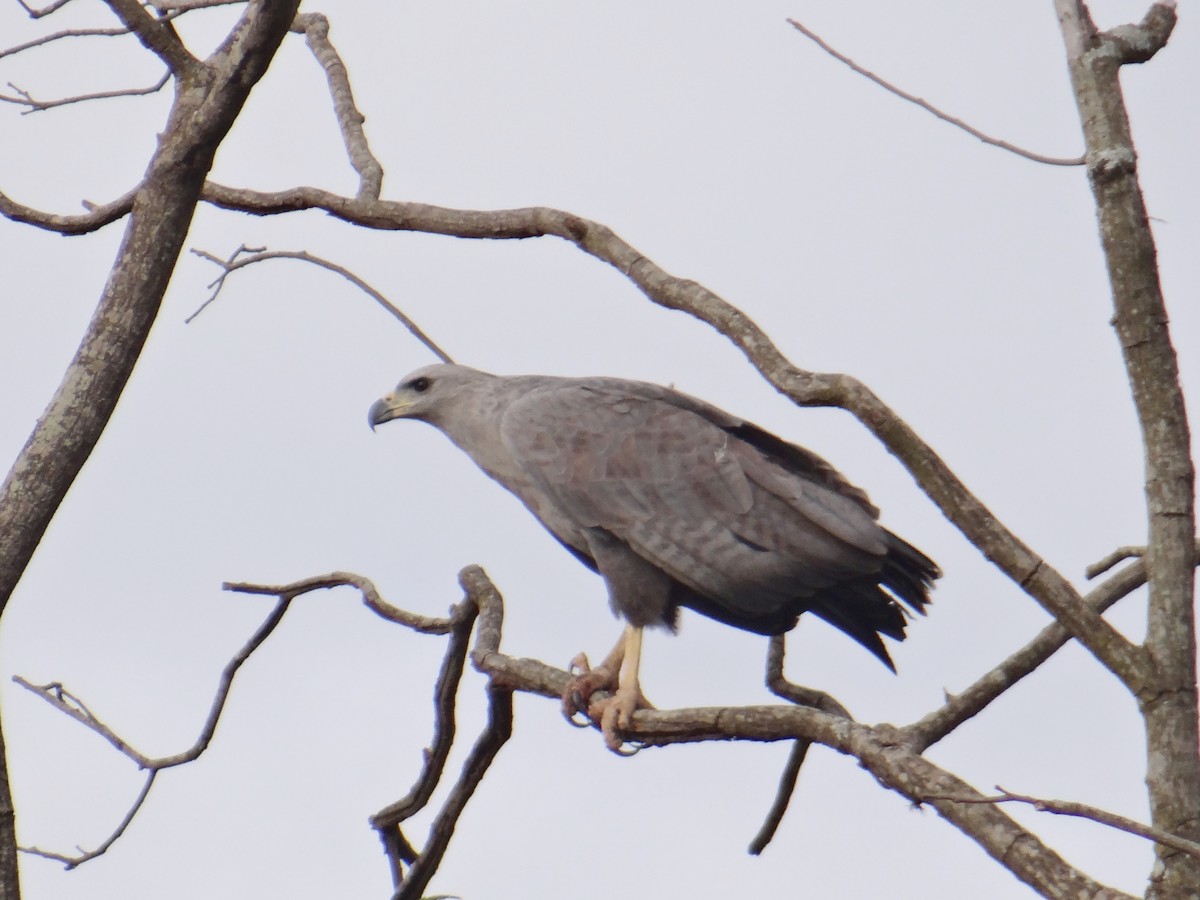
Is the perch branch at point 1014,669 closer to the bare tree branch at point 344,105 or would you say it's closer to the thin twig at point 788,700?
the thin twig at point 788,700

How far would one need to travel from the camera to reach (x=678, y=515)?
5.71m

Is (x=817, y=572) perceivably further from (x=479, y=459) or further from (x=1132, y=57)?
(x=1132, y=57)

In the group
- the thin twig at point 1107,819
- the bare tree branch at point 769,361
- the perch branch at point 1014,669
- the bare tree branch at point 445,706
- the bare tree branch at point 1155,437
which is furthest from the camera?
the bare tree branch at point 445,706

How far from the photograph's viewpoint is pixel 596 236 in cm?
463

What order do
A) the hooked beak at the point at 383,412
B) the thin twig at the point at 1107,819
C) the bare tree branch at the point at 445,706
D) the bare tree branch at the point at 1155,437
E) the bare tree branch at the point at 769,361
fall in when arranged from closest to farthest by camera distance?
the thin twig at the point at 1107,819 < the bare tree branch at the point at 1155,437 < the bare tree branch at the point at 769,361 < the bare tree branch at the point at 445,706 < the hooked beak at the point at 383,412

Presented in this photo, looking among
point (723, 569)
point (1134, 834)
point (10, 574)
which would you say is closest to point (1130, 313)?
point (1134, 834)

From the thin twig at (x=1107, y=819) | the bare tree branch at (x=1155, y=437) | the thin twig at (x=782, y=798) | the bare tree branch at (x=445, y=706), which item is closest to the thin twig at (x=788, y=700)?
the thin twig at (x=782, y=798)

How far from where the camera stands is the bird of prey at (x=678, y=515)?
5.46 m

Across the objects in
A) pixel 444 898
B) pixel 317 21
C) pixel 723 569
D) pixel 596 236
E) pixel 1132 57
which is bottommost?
pixel 444 898

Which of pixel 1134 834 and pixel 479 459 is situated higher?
pixel 479 459

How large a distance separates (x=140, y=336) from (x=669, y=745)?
1907 mm

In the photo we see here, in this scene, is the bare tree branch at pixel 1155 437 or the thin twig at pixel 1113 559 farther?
the thin twig at pixel 1113 559

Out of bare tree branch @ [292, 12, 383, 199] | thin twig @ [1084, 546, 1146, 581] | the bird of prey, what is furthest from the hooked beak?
thin twig @ [1084, 546, 1146, 581]

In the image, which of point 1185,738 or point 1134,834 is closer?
point 1134,834
